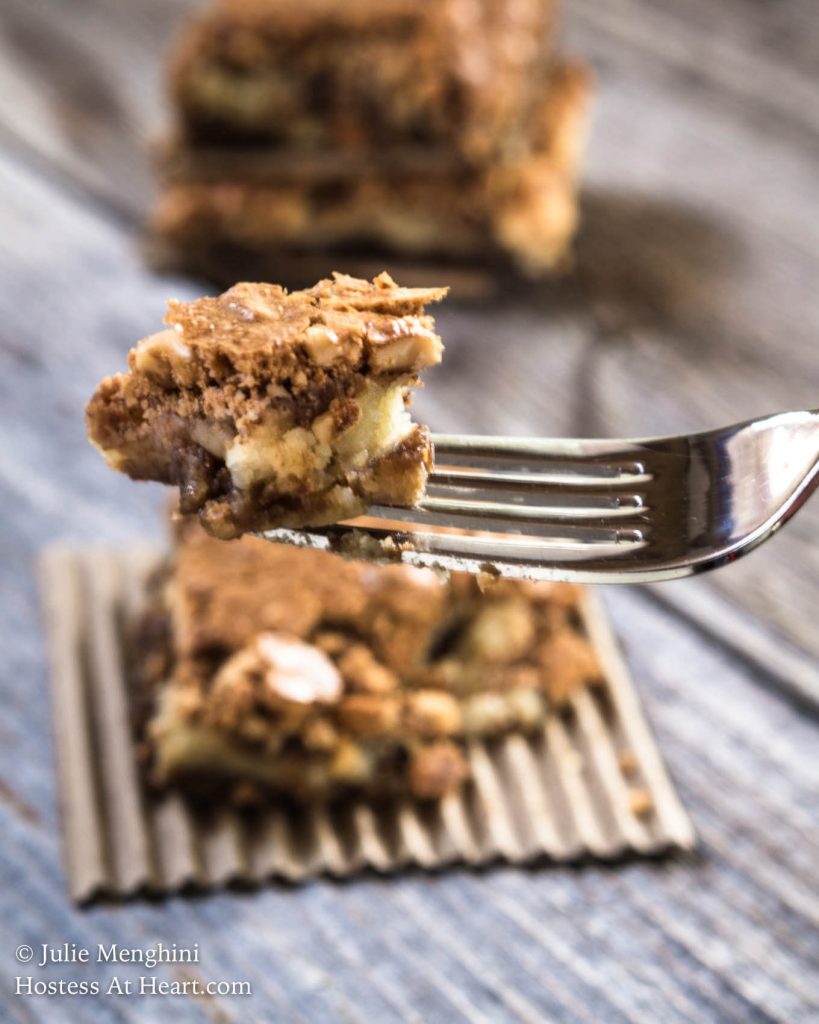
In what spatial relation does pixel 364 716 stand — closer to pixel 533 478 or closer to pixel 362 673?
pixel 362 673

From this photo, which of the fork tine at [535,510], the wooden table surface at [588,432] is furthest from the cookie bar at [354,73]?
the fork tine at [535,510]

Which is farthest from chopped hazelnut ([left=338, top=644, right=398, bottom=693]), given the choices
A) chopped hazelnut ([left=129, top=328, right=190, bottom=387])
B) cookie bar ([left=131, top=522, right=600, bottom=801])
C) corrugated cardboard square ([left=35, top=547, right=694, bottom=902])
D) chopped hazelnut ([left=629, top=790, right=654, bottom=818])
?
chopped hazelnut ([left=129, top=328, right=190, bottom=387])

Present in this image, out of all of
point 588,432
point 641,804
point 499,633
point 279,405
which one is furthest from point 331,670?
point 588,432

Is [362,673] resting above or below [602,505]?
below

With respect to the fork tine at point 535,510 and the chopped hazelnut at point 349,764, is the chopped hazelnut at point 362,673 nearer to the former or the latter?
the chopped hazelnut at point 349,764

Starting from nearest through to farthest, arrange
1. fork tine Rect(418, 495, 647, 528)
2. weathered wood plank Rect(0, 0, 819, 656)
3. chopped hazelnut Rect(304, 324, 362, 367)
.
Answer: chopped hazelnut Rect(304, 324, 362, 367) → fork tine Rect(418, 495, 647, 528) → weathered wood plank Rect(0, 0, 819, 656)

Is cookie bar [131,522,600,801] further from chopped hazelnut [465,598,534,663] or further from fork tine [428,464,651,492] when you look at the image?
fork tine [428,464,651,492]
